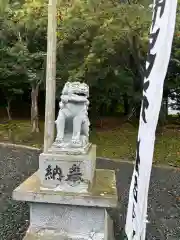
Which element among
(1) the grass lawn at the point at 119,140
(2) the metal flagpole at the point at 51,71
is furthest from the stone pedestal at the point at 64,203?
(1) the grass lawn at the point at 119,140

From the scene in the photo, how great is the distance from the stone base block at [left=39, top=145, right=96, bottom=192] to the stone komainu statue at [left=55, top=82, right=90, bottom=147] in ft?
0.74

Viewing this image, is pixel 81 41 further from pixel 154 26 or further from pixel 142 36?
pixel 154 26

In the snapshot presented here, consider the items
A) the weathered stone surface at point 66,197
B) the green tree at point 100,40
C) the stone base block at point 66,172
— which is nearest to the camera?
the weathered stone surface at point 66,197

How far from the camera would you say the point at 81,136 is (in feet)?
14.3

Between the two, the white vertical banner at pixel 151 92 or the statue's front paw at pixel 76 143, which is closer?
the white vertical banner at pixel 151 92

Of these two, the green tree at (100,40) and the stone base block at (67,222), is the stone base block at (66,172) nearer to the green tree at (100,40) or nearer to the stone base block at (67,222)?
the stone base block at (67,222)

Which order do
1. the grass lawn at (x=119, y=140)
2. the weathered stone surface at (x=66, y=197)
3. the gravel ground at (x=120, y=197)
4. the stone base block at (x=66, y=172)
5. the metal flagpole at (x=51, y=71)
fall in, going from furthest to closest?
the grass lawn at (x=119, y=140)
the metal flagpole at (x=51, y=71)
the gravel ground at (x=120, y=197)
the stone base block at (x=66, y=172)
the weathered stone surface at (x=66, y=197)

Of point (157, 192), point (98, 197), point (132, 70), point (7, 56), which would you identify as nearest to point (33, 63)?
point (7, 56)

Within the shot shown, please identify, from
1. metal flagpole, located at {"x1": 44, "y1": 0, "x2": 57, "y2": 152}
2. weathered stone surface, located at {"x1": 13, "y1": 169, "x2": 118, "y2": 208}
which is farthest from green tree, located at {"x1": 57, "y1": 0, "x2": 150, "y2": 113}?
weathered stone surface, located at {"x1": 13, "y1": 169, "x2": 118, "y2": 208}

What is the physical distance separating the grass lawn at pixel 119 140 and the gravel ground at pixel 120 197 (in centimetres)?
87

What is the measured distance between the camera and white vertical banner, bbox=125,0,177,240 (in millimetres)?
3172

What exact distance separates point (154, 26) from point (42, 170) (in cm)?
212

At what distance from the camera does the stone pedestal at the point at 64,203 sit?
12.9 feet

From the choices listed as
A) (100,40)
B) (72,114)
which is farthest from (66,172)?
(100,40)
